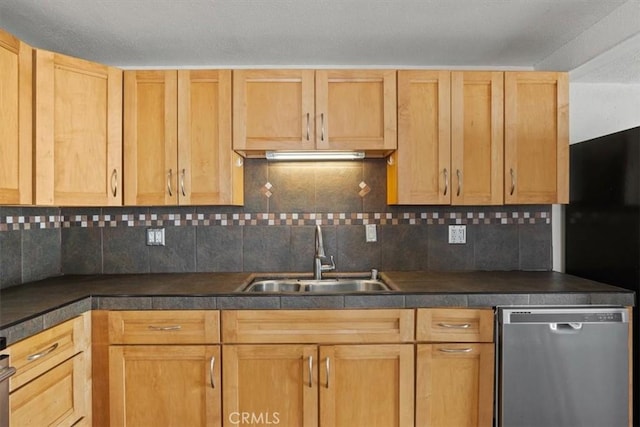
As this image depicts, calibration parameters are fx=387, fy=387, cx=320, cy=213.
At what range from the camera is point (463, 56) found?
2.46 meters

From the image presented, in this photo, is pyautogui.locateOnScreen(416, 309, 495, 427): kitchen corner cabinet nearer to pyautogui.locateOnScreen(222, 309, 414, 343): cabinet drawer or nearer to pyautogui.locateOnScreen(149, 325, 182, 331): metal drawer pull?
pyautogui.locateOnScreen(222, 309, 414, 343): cabinet drawer

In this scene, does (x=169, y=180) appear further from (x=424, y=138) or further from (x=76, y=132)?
(x=424, y=138)

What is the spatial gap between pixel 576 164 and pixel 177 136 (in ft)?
7.88

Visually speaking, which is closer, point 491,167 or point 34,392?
point 34,392

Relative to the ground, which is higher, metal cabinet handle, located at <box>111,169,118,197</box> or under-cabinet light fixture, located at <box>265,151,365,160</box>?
under-cabinet light fixture, located at <box>265,151,365,160</box>

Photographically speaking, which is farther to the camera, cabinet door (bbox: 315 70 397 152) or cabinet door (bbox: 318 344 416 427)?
cabinet door (bbox: 315 70 397 152)

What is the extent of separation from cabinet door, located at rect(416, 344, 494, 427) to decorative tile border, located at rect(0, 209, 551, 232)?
0.91 metres

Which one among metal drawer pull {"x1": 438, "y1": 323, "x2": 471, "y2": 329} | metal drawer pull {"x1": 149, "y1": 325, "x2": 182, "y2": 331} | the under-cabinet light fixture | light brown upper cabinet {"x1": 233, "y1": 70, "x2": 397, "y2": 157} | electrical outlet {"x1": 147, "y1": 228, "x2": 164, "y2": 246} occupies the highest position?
light brown upper cabinet {"x1": 233, "y1": 70, "x2": 397, "y2": 157}

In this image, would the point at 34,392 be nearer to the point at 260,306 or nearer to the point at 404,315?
the point at 260,306

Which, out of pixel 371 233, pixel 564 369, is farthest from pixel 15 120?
pixel 564 369

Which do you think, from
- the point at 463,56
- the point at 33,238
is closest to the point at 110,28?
the point at 33,238

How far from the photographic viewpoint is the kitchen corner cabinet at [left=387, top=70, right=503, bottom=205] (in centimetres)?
224

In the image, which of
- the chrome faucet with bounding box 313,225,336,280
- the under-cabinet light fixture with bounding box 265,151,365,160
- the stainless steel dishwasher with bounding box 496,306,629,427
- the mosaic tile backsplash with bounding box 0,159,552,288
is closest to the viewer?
the stainless steel dishwasher with bounding box 496,306,629,427

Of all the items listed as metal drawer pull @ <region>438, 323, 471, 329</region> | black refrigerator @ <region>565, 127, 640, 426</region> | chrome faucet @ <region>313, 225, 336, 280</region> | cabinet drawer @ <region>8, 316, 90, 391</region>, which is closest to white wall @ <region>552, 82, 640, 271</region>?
black refrigerator @ <region>565, 127, 640, 426</region>
